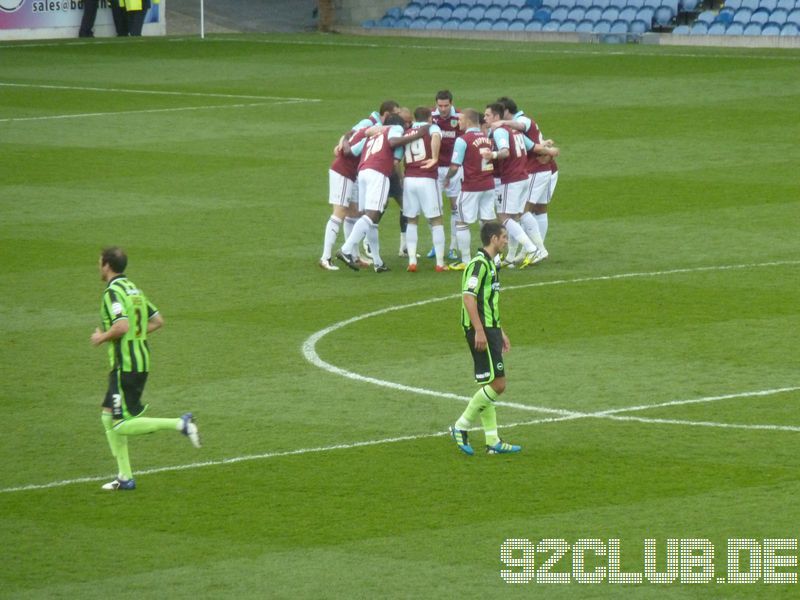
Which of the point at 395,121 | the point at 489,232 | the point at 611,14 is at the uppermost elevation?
the point at 489,232

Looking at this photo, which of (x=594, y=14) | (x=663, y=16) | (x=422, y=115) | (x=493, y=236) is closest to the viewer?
(x=493, y=236)

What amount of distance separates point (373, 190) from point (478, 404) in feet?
24.6

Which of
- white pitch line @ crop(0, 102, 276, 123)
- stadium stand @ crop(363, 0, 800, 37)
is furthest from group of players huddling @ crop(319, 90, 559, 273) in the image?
stadium stand @ crop(363, 0, 800, 37)

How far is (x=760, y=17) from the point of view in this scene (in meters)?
45.4

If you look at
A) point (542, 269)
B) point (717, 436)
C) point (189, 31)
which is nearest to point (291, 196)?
point (542, 269)

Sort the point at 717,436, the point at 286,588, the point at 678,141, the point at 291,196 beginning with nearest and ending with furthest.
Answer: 1. the point at 286,588
2. the point at 717,436
3. the point at 291,196
4. the point at 678,141

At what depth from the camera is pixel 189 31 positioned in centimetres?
5259

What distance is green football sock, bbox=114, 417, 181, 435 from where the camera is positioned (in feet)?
37.0

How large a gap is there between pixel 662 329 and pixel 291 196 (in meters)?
9.79

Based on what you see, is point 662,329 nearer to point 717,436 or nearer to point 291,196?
point 717,436

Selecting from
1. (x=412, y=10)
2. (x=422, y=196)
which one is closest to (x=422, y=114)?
(x=422, y=196)

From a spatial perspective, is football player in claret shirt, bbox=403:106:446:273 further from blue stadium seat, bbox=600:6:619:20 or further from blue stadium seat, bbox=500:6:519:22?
blue stadium seat, bbox=500:6:519:22

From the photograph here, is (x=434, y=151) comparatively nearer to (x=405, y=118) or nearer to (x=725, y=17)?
(x=405, y=118)

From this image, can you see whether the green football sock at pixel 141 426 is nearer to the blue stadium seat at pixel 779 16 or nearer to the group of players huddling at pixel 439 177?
the group of players huddling at pixel 439 177
